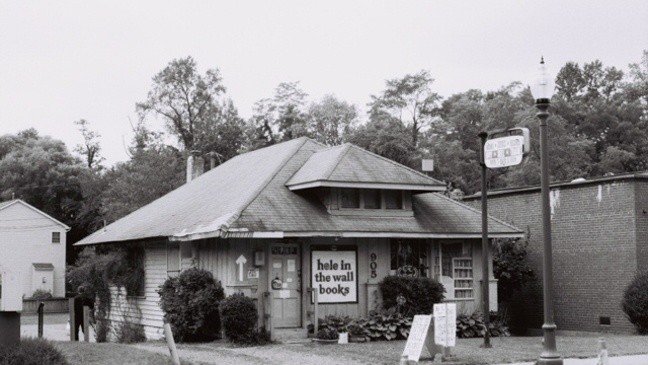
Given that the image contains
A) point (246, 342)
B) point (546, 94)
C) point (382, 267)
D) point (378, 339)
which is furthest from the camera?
point (382, 267)

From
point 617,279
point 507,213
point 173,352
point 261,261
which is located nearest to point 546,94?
point 173,352

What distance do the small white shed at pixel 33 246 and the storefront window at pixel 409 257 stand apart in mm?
41764

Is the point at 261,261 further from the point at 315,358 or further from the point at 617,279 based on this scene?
the point at 617,279

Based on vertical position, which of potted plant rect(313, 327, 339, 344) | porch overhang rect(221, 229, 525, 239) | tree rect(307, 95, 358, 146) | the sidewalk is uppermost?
tree rect(307, 95, 358, 146)

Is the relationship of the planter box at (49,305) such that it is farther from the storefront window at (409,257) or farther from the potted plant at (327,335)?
the potted plant at (327,335)

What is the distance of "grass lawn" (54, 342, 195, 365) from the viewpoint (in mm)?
15750

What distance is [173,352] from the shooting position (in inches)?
616

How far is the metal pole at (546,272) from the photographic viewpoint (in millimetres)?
14523

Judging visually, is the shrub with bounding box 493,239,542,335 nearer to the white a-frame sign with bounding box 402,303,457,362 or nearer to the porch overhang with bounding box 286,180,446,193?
the porch overhang with bounding box 286,180,446,193

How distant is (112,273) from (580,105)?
4280 cm

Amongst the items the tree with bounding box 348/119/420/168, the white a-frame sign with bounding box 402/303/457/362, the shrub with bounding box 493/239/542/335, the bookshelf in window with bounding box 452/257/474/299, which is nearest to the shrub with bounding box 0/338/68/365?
the white a-frame sign with bounding box 402/303/457/362

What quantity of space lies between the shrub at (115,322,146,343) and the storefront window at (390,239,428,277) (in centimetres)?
830

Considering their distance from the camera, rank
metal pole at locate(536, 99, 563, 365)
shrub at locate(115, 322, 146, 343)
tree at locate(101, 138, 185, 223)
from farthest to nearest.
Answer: tree at locate(101, 138, 185, 223)
shrub at locate(115, 322, 146, 343)
metal pole at locate(536, 99, 563, 365)

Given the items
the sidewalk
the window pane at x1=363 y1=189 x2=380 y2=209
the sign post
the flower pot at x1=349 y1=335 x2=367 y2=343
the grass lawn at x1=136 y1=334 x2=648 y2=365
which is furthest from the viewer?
the window pane at x1=363 y1=189 x2=380 y2=209
